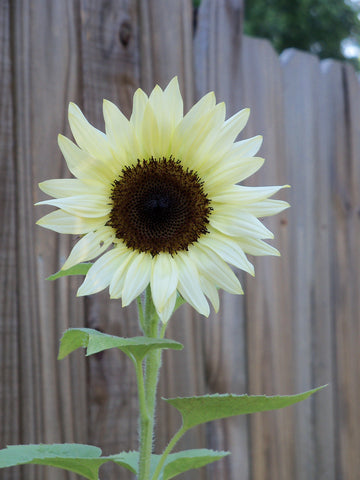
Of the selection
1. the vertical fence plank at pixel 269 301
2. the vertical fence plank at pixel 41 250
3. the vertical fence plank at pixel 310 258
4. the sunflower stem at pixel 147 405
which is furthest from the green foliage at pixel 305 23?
the sunflower stem at pixel 147 405

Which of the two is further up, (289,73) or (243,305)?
(289,73)

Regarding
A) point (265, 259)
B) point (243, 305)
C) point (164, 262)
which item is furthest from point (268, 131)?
point (164, 262)

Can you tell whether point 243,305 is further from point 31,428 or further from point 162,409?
point 31,428

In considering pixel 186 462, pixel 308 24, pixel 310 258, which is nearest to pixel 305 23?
pixel 308 24

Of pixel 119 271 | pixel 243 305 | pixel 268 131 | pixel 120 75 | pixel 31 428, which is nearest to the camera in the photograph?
pixel 119 271

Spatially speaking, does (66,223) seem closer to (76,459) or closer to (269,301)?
(76,459)

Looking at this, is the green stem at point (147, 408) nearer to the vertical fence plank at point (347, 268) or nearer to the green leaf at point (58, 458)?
the green leaf at point (58, 458)
